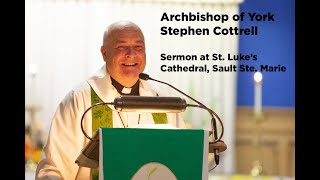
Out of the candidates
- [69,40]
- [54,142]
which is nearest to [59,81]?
[69,40]

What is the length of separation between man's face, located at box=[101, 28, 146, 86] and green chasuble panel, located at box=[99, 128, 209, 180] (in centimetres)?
77

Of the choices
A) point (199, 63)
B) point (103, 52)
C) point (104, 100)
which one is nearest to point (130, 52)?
point (103, 52)

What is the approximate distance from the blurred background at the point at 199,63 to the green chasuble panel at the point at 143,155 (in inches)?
32.9

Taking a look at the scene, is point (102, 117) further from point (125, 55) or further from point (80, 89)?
point (125, 55)

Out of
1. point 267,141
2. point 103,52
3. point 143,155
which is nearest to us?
point 143,155

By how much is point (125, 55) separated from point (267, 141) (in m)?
0.93

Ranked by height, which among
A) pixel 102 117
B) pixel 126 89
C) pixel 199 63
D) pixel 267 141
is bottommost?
pixel 267 141

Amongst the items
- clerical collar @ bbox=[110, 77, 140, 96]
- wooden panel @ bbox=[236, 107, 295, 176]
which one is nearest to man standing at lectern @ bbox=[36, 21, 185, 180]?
clerical collar @ bbox=[110, 77, 140, 96]

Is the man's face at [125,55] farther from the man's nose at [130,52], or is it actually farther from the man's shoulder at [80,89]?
the man's shoulder at [80,89]

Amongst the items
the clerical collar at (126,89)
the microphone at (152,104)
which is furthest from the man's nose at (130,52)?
the microphone at (152,104)

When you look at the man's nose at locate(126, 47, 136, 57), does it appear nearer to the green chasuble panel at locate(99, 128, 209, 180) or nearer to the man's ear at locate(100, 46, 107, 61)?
the man's ear at locate(100, 46, 107, 61)

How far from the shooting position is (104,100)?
295 cm

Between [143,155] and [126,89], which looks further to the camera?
[126,89]
